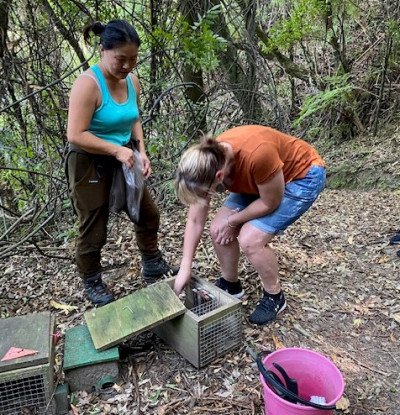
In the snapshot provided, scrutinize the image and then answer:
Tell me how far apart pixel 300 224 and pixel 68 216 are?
237cm

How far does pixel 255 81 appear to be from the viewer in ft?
18.5

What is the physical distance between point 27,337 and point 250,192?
1365mm

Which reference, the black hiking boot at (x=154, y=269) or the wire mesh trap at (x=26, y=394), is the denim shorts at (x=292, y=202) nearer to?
the black hiking boot at (x=154, y=269)

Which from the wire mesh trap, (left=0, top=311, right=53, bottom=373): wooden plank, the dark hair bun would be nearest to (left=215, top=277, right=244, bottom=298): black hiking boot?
(left=0, top=311, right=53, bottom=373): wooden plank

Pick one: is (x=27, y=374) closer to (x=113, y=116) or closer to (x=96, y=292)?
(x=96, y=292)

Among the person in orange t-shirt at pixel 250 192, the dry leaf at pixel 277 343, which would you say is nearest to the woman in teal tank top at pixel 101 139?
the person in orange t-shirt at pixel 250 192

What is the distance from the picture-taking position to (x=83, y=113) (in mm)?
2270

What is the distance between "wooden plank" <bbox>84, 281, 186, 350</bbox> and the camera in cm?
206

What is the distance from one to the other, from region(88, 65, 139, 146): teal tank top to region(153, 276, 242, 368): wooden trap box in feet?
3.09

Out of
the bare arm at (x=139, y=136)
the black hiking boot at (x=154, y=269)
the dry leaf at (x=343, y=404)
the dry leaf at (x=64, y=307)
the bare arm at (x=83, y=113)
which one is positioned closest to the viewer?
the dry leaf at (x=343, y=404)

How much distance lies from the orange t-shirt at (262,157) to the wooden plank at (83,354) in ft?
3.51

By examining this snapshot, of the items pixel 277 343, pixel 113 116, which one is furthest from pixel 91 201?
pixel 277 343

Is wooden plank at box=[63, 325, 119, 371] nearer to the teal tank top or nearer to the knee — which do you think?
the knee

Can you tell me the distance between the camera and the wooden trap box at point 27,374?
5.96 ft
